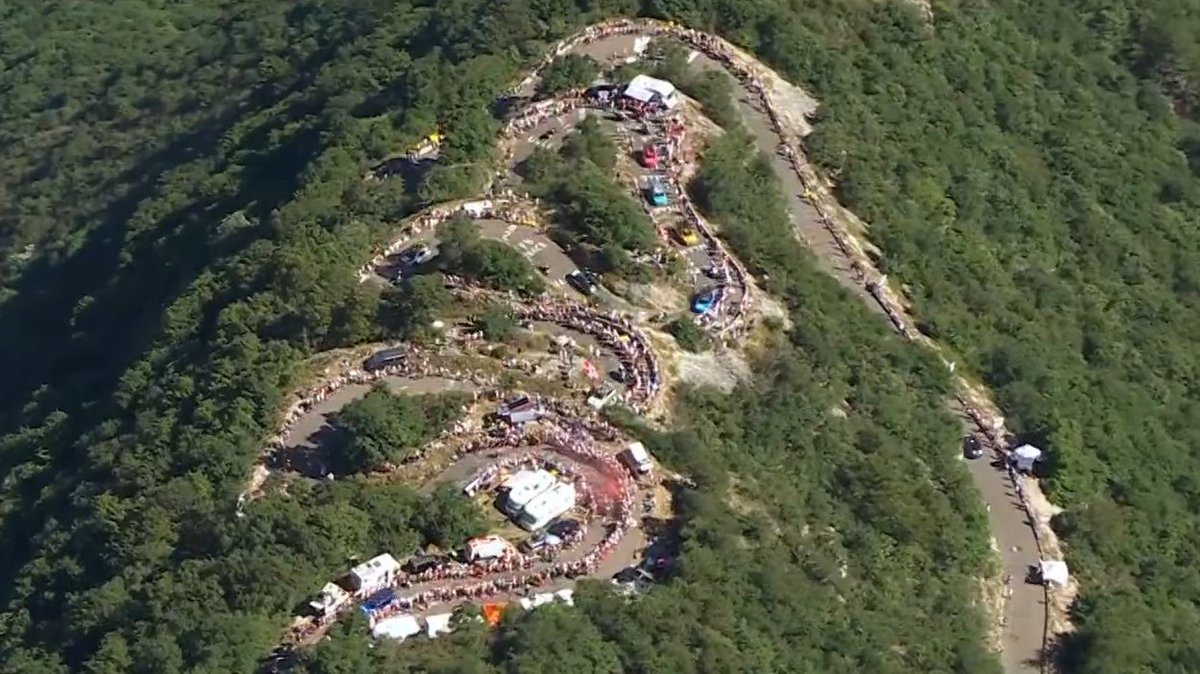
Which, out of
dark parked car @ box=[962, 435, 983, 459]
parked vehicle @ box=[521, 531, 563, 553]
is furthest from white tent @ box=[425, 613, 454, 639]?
dark parked car @ box=[962, 435, 983, 459]

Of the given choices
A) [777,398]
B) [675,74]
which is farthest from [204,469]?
[675,74]

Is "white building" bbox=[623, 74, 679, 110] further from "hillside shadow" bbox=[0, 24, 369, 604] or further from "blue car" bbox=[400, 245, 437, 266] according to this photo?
"hillside shadow" bbox=[0, 24, 369, 604]

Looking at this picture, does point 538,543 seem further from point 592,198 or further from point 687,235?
point 687,235

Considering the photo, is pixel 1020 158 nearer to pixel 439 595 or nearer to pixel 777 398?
pixel 777 398

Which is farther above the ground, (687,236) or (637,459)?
(687,236)

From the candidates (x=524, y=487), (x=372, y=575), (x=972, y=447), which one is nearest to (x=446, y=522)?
(x=372, y=575)

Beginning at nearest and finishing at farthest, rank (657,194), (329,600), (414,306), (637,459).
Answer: (329,600) → (637,459) → (414,306) → (657,194)

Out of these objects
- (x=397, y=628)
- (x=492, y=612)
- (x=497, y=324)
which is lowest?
(x=397, y=628)

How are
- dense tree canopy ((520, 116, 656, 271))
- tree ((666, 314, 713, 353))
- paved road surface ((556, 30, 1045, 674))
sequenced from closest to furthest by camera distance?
paved road surface ((556, 30, 1045, 674))
tree ((666, 314, 713, 353))
dense tree canopy ((520, 116, 656, 271))
